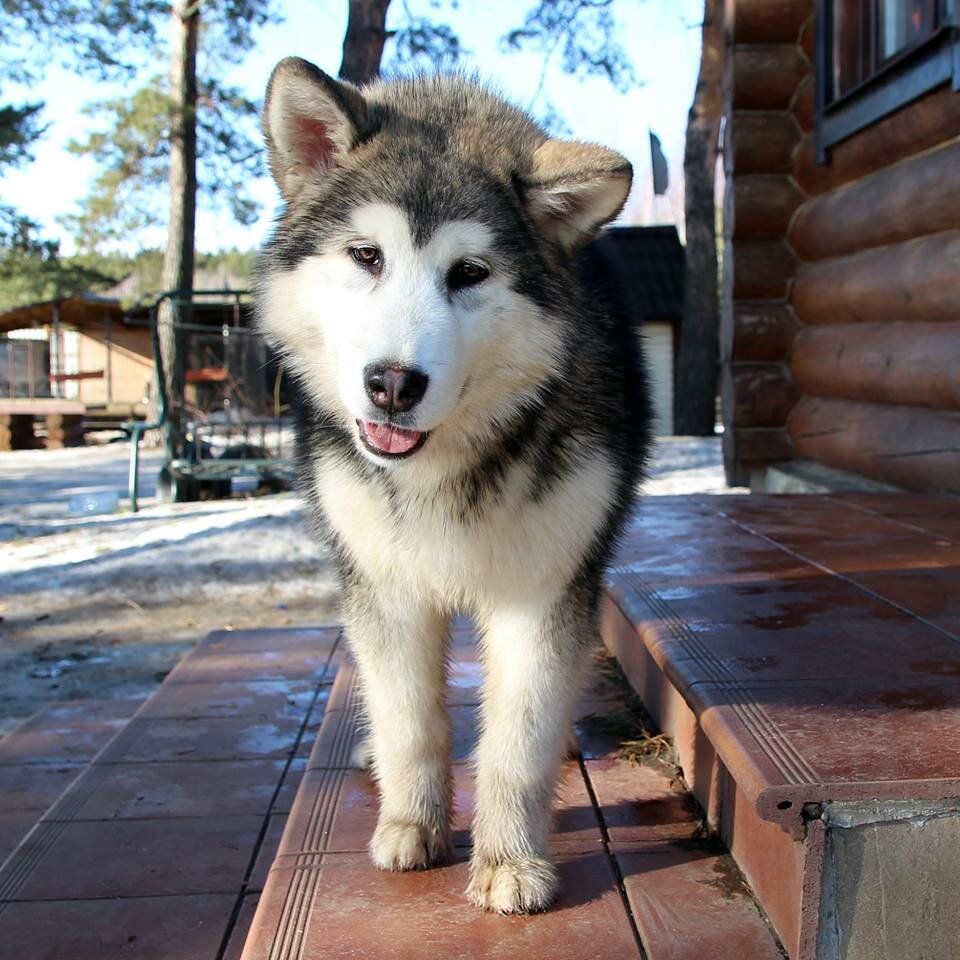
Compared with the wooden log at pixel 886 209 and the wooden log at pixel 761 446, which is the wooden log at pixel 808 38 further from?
the wooden log at pixel 761 446

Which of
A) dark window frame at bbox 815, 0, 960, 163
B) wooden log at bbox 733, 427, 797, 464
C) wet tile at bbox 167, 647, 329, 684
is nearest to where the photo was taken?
wet tile at bbox 167, 647, 329, 684

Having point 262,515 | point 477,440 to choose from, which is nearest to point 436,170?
point 477,440

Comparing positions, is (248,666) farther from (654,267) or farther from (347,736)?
(654,267)

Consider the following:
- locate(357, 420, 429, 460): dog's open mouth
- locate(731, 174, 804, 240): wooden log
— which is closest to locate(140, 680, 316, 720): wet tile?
locate(357, 420, 429, 460): dog's open mouth

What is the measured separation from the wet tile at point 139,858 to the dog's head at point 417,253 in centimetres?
117

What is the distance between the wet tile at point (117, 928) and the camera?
217 cm

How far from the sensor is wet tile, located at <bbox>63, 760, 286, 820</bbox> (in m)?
2.86

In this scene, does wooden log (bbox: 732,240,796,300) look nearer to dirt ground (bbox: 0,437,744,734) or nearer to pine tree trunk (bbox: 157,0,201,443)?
dirt ground (bbox: 0,437,744,734)

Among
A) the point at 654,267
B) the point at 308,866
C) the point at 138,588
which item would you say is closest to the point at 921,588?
the point at 308,866

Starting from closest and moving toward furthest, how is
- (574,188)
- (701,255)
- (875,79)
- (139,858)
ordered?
(574,188), (139,858), (875,79), (701,255)

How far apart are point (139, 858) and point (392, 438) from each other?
4.49 feet

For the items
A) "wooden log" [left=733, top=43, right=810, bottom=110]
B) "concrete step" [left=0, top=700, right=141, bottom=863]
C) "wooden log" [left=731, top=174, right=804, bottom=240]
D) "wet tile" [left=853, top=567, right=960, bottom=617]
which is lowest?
"concrete step" [left=0, top=700, right=141, bottom=863]

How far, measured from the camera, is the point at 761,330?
6.57 m

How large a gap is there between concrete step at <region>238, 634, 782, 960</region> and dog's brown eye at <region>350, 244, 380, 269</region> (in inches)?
49.5
